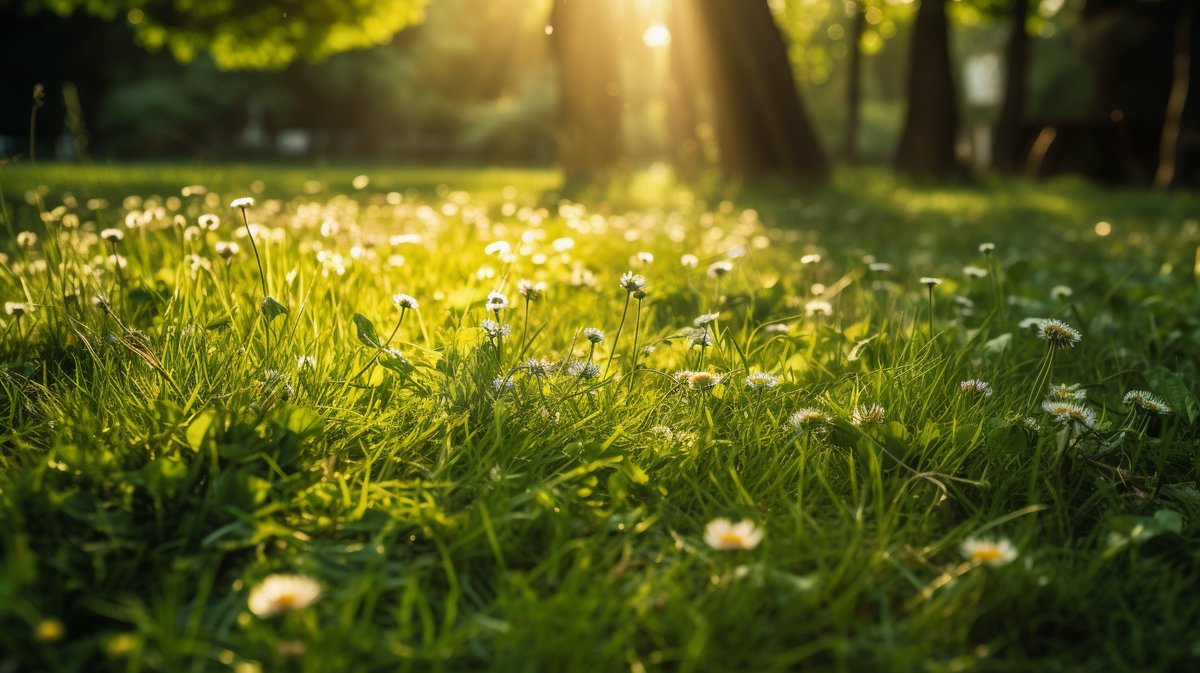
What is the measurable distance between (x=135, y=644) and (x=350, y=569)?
379 millimetres

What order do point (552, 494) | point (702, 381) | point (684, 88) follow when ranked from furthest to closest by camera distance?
point (684, 88) < point (702, 381) < point (552, 494)

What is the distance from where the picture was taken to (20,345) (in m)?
2.13

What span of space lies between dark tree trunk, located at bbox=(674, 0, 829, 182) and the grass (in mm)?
7779

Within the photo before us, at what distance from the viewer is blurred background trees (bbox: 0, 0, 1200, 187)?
34.1 feet

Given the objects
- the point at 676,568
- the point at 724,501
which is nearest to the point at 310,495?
the point at 676,568

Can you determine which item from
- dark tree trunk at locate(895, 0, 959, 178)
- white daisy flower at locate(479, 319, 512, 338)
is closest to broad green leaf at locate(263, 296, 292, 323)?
white daisy flower at locate(479, 319, 512, 338)

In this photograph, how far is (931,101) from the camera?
42.5 ft

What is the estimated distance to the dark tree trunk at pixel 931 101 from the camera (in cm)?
1269

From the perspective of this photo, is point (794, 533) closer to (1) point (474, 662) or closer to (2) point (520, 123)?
(1) point (474, 662)

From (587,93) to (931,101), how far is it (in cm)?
583

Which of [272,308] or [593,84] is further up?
[593,84]

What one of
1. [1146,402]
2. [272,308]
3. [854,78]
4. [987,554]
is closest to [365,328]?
[272,308]

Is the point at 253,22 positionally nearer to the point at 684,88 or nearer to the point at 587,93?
the point at 587,93

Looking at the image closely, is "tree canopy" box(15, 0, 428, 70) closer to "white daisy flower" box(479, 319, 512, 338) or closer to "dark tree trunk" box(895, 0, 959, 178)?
"dark tree trunk" box(895, 0, 959, 178)
